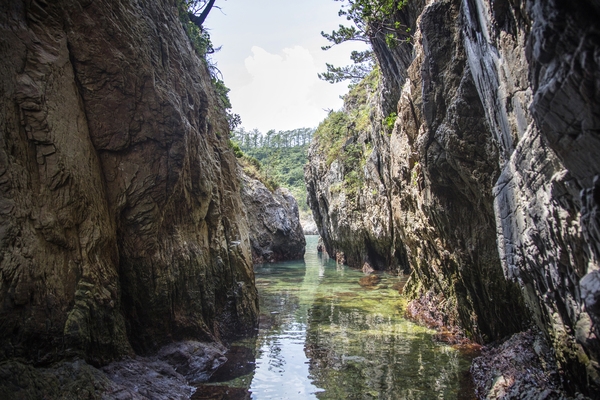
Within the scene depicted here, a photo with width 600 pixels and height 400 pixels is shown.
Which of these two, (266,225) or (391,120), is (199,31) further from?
(266,225)

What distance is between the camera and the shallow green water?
7.30 metres

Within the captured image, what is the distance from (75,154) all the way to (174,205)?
254 centimetres

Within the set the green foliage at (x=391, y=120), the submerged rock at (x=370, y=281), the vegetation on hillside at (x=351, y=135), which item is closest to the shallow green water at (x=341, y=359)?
the submerged rock at (x=370, y=281)

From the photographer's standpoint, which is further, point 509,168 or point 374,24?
point 374,24

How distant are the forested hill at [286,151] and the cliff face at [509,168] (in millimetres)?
77695

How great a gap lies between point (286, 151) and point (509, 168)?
330 ft

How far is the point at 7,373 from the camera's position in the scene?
460 centimetres

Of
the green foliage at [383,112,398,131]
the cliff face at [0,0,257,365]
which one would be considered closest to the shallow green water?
the cliff face at [0,0,257,365]

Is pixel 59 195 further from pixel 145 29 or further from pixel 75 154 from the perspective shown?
pixel 145 29

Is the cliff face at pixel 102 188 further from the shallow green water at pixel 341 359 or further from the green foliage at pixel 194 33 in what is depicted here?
the green foliage at pixel 194 33

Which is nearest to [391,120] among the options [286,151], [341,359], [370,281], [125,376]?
[370,281]

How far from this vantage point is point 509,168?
548 centimetres

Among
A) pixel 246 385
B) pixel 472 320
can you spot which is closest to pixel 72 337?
pixel 246 385

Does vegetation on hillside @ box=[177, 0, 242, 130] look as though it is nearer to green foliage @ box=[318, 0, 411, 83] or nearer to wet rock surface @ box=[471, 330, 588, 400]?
green foliage @ box=[318, 0, 411, 83]
